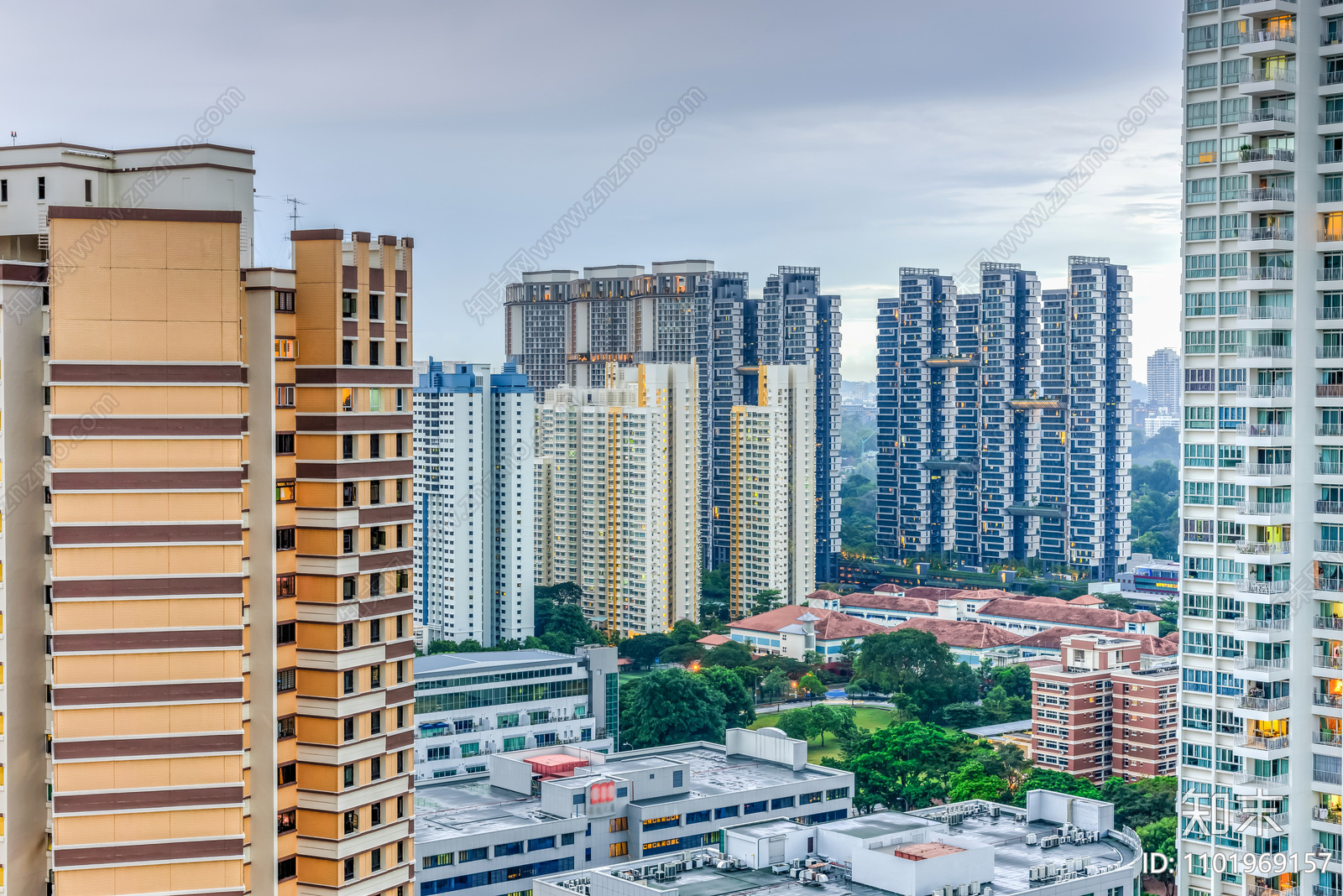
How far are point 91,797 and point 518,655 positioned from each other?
2212cm

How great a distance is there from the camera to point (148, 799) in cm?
1070

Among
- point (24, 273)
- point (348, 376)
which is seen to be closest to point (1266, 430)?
point (348, 376)

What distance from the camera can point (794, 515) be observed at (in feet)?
164

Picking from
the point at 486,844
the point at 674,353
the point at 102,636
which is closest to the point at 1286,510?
the point at 102,636

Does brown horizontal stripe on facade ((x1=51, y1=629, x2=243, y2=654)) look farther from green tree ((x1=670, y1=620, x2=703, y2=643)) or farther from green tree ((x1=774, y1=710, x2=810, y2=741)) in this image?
green tree ((x1=670, y1=620, x2=703, y2=643))

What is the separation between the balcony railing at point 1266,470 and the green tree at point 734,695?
23696 millimetres

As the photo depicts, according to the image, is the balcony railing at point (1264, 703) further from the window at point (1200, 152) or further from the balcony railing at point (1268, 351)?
the window at point (1200, 152)

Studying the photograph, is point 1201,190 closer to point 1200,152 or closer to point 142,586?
point 1200,152

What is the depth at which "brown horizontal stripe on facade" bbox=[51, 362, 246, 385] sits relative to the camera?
10.8m

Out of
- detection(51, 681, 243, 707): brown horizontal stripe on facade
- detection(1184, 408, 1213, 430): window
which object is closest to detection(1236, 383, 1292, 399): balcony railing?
detection(1184, 408, 1213, 430): window

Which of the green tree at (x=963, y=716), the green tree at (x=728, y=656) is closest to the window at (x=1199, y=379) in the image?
the green tree at (x=963, y=716)

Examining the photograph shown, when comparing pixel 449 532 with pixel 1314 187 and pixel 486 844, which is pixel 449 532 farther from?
pixel 1314 187

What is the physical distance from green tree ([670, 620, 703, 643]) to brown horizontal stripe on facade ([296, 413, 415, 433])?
104ft

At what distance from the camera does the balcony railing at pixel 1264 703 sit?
1267cm
